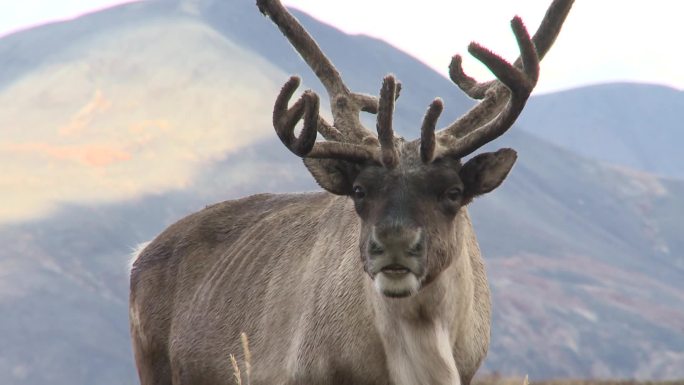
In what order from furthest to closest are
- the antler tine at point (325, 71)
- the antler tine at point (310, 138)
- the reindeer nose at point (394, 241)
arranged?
the antler tine at point (325, 71), the antler tine at point (310, 138), the reindeer nose at point (394, 241)

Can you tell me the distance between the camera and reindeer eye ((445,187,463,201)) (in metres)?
10.3

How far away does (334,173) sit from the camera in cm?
1074

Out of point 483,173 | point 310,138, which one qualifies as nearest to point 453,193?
point 483,173

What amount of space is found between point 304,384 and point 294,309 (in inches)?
35.5

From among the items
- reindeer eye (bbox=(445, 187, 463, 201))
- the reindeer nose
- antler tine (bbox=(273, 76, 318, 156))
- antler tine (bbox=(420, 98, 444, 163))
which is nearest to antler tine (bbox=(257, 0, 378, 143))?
antler tine (bbox=(273, 76, 318, 156))

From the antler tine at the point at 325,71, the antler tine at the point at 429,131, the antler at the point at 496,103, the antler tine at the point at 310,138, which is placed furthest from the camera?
the antler tine at the point at 325,71

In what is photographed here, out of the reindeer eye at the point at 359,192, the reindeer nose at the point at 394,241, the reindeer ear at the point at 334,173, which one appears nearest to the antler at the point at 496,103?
the reindeer eye at the point at 359,192

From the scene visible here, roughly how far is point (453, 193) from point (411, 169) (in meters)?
0.35

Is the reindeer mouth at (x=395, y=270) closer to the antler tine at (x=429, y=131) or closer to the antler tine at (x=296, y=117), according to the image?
the antler tine at (x=429, y=131)

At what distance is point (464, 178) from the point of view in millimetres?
10570

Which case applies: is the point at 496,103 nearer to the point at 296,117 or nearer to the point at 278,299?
the point at 296,117

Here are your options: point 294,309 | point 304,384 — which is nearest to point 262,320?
point 294,309

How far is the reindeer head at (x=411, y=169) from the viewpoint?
9.87m

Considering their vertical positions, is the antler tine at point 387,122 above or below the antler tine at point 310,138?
above
